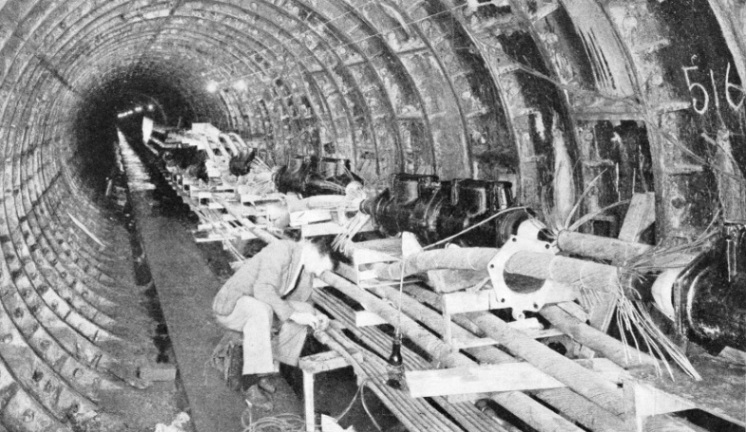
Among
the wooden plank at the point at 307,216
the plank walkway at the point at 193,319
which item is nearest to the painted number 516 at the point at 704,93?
the wooden plank at the point at 307,216

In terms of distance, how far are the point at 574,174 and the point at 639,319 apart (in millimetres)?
3165

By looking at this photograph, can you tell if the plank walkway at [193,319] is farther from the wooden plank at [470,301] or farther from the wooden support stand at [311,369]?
the wooden plank at [470,301]

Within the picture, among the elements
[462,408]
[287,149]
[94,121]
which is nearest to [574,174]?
[462,408]

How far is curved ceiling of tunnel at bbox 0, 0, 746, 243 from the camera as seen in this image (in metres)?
4.85

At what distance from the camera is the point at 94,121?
98.6 ft

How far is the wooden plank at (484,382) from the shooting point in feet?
12.4

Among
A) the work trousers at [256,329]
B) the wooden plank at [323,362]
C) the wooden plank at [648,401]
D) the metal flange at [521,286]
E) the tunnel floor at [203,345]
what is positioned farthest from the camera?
the work trousers at [256,329]

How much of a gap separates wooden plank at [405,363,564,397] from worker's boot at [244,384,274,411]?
241cm

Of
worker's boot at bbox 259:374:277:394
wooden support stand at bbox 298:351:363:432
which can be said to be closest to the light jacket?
worker's boot at bbox 259:374:277:394

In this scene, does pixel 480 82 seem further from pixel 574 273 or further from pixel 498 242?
pixel 574 273

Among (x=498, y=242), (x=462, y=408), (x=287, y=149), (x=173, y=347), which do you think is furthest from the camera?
(x=287, y=149)

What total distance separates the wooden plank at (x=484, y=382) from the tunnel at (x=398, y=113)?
1.27m

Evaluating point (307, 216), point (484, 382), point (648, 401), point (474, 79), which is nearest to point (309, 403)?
point (484, 382)

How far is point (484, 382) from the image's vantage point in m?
3.80
